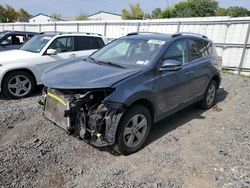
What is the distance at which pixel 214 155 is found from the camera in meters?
3.80

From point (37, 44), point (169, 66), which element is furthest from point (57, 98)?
point (37, 44)

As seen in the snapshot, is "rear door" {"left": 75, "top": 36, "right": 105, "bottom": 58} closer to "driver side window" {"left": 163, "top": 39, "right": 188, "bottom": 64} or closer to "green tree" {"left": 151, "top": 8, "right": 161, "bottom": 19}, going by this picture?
"driver side window" {"left": 163, "top": 39, "right": 188, "bottom": 64}

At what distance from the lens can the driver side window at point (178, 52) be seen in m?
4.16

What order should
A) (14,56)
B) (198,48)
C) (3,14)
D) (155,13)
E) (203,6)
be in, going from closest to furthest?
(198,48) → (14,56) → (203,6) → (3,14) → (155,13)

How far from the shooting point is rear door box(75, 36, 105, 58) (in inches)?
284

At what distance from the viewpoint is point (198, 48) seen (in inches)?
203

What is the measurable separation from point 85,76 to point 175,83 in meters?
1.60

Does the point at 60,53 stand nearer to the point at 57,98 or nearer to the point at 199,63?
the point at 57,98

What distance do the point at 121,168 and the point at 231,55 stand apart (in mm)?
8656

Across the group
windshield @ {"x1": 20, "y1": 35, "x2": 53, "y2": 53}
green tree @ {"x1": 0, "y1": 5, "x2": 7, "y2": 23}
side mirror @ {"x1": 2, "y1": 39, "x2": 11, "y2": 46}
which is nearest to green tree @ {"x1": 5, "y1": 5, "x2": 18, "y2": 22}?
green tree @ {"x1": 0, "y1": 5, "x2": 7, "y2": 23}

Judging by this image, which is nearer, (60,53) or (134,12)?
(60,53)

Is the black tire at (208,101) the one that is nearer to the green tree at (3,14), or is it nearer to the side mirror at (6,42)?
the side mirror at (6,42)

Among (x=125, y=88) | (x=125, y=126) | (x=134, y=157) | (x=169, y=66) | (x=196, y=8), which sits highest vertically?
(x=196, y=8)

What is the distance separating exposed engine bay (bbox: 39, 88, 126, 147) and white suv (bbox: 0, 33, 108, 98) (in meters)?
2.25
